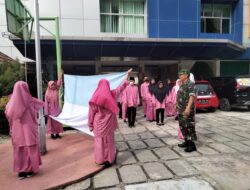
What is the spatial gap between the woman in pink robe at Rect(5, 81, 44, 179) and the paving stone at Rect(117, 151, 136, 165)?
1.64 metres

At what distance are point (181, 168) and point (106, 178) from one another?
55.6 inches

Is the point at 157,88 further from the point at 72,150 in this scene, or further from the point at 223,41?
the point at 223,41

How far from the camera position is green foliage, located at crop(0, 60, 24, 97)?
27.9 feet

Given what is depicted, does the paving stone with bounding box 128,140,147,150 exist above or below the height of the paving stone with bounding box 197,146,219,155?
below

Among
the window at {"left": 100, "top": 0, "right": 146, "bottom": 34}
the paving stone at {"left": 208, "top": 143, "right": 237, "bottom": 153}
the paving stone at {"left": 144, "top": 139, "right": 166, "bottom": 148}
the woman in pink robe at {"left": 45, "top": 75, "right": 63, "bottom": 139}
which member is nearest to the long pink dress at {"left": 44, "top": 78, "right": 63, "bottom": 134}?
the woman in pink robe at {"left": 45, "top": 75, "right": 63, "bottom": 139}

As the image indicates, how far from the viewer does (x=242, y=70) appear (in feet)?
57.6

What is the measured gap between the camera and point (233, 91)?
11.2 m

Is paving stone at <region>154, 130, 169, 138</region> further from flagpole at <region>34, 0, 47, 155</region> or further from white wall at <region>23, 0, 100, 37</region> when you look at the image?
white wall at <region>23, 0, 100, 37</region>

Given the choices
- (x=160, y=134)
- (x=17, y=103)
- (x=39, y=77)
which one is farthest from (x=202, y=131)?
(x=17, y=103)

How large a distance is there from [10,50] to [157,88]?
10.2 metres

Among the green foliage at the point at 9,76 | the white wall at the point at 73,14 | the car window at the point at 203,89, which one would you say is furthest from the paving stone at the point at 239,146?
the white wall at the point at 73,14

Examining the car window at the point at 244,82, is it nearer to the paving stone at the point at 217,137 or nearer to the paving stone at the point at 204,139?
the paving stone at the point at 217,137

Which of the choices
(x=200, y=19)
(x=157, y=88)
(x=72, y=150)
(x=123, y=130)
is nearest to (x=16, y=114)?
(x=72, y=150)

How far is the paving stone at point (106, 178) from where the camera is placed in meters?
3.92
